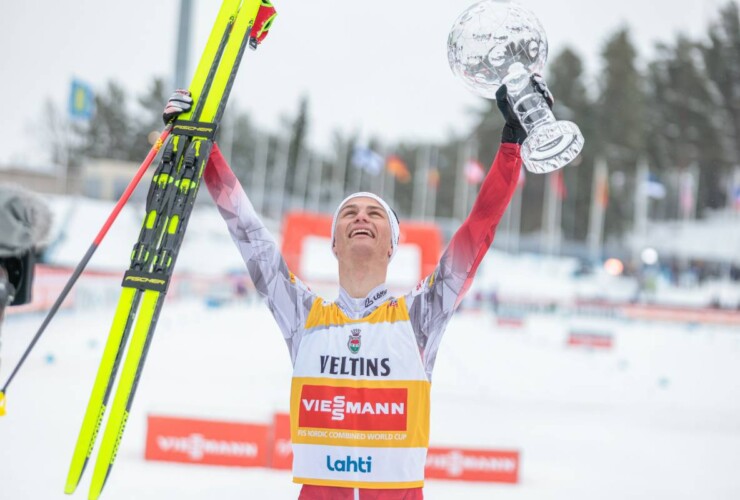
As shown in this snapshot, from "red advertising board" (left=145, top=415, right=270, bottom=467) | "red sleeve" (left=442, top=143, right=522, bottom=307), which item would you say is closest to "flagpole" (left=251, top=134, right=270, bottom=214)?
"red advertising board" (left=145, top=415, right=270, bottom=467)

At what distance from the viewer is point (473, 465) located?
6.07m

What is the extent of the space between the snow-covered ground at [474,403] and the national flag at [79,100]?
6877 mm

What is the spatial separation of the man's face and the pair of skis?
623mm

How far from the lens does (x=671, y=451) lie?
785 cm

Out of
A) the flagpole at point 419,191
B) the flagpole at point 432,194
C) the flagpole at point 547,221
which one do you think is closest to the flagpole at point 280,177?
the flagpole at point 419,191

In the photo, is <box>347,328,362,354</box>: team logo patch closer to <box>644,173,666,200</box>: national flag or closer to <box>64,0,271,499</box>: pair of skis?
<box>64,0,271,499</box>: pair of skis

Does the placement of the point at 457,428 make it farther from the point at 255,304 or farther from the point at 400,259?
the point at 400,259

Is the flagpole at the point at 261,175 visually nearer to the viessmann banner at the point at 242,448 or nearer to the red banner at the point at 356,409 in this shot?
the viessmann banner at the point at 242,448

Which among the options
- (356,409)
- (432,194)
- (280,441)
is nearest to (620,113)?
(432,194)

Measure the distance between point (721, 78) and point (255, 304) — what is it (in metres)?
39.8

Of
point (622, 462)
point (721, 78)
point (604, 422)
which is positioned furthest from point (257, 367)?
point (721, 78)

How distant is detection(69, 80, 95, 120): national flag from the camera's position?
74.3 feet

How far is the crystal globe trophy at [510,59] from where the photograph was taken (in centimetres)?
256

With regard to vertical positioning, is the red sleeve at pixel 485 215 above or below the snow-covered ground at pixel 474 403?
above
